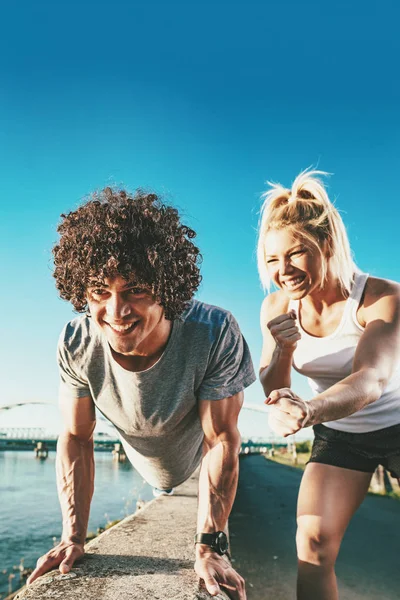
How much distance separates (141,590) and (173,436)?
986 millimetres

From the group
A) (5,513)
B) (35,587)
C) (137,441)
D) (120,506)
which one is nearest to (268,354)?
(137,441)

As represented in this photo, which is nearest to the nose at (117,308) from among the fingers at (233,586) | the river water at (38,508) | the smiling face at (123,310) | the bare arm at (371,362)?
the smiling face at (123,310)

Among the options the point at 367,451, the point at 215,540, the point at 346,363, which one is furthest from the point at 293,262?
the point at 215,540

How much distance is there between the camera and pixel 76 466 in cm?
293

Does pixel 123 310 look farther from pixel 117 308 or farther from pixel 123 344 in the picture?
pixel 123 344

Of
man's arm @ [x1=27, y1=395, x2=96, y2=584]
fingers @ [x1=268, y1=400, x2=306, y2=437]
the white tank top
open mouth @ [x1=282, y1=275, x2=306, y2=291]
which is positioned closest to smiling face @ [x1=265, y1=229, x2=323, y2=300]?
open mouth @ [x1=282, y1=275, x2=306, y2=291]

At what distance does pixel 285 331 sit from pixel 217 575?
118cm

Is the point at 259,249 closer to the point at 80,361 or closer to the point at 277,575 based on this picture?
the point at 80,361

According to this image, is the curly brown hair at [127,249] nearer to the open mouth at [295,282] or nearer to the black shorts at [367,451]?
the open mouth at [295,282]

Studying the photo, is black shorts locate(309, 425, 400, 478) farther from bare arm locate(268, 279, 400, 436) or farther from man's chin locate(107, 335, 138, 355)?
man's chin locate(107, 335, 138, 355)

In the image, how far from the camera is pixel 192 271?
291cm

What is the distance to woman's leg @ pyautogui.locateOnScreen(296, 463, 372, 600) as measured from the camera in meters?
2.58

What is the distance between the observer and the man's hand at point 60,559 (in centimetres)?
249

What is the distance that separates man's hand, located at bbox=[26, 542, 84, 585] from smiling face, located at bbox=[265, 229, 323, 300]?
1667mm
